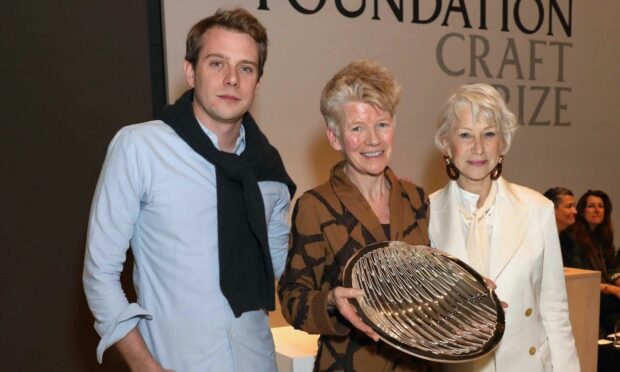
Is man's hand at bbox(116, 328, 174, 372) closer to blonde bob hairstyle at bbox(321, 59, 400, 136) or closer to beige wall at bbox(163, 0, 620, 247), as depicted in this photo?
blonde bob hairstyle at bbox(321, 59, 400, 136)

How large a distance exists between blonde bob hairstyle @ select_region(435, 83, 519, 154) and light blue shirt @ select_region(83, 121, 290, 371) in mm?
723

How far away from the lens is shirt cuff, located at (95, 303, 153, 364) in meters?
1.59

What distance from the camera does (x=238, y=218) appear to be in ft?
5.72

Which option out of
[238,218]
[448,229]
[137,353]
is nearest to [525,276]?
[448,229]

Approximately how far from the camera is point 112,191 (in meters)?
1.63

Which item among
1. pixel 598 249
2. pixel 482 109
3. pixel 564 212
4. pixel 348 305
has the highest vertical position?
pixel 482 109

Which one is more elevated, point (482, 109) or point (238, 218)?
point (482, 109)

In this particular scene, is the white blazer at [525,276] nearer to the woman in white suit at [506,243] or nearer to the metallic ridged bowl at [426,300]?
the woman in white suit at [506,243]

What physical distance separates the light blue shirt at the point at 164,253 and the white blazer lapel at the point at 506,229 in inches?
28.1

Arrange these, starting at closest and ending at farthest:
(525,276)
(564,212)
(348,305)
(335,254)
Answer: (348,305)
(335,254)
(525,276)
(564,212)

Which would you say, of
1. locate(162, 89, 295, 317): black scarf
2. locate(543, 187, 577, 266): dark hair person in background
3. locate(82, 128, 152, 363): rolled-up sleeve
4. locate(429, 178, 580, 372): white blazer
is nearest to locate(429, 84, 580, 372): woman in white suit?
locate(429, 178, 580, 372): white blazer

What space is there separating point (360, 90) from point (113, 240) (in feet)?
2.25

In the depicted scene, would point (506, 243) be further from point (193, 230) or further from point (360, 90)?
point (193, 230)

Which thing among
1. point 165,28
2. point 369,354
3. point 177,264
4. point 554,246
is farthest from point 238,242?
point 165,28
